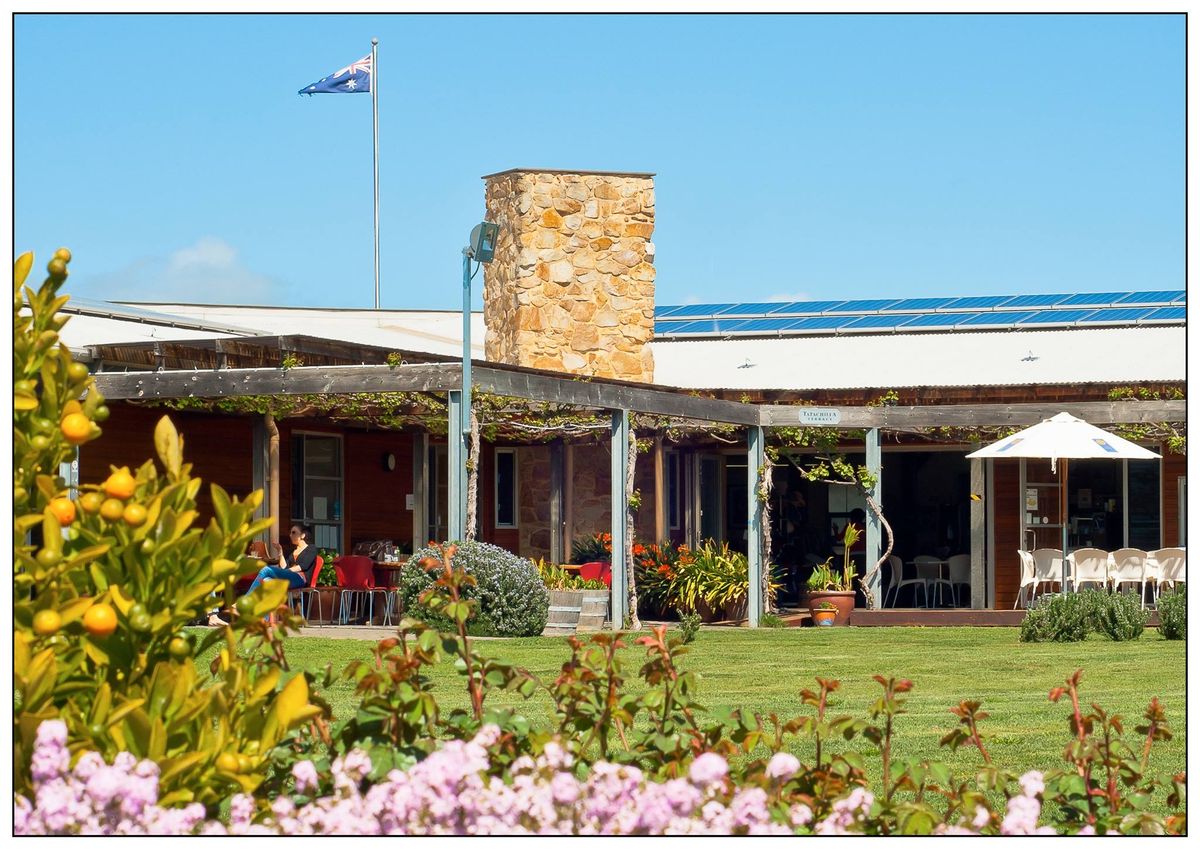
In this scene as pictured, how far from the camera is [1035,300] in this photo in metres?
24.1

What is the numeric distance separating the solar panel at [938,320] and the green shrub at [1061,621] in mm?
10011

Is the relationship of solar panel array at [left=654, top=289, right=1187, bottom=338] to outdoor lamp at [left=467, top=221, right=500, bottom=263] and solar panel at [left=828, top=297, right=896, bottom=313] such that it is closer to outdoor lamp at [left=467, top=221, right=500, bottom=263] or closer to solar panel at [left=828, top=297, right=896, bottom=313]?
solar panel at [left=828, top=297, right=896, bottom=313]

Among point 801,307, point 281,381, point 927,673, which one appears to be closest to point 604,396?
point 281,381

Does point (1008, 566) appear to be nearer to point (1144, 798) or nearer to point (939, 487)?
point (939, 487)

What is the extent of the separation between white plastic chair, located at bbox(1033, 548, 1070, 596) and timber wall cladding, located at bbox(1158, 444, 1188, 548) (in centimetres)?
218

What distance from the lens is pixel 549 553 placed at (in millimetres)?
20578

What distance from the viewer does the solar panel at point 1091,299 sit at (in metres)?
23.3

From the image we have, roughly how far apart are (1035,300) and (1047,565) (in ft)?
26.1

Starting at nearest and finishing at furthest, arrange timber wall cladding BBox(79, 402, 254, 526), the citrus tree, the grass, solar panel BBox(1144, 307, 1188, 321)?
A: the citrus tree < the grass < timber wall cladding BBox(79, 402, 254, 526) < solar panel BBox(1144, 307, 1188, 321)

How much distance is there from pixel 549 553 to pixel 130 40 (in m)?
16.0

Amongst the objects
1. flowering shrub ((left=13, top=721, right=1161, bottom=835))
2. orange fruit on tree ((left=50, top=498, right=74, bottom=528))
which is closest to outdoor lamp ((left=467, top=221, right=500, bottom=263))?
orange fruit on tree ((left=50, top=498, right=74, bottom=528))

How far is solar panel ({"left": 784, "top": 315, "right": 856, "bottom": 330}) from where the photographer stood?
76.8 feet

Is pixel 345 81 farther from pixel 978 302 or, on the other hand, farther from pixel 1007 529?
pixel 1007 529
